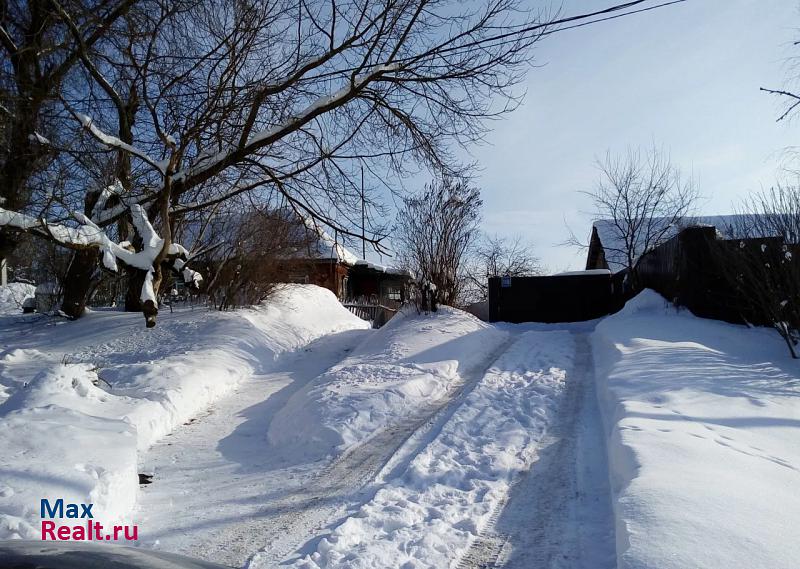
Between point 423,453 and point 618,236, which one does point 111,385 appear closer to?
point 423,453

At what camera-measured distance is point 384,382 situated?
916cm

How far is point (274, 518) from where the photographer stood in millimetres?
4512

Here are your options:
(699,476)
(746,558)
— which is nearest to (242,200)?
(699,476)

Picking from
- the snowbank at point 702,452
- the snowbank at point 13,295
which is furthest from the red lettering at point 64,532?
the snowbank at point 13,295

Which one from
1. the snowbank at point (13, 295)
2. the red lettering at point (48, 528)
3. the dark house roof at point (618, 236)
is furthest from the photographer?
the snowbank at point (13, 295)

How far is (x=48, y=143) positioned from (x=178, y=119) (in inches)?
77.4

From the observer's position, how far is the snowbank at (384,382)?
22.7 ft

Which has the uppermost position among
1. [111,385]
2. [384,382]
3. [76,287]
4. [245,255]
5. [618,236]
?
[618,236]

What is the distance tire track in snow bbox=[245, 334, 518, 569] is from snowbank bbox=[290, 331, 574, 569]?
0.14 meters

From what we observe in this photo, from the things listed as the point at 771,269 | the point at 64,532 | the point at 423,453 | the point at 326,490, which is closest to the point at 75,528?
the point at 64,532

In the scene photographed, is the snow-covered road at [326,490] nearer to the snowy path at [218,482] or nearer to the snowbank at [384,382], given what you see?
the snowy path at [218,482]

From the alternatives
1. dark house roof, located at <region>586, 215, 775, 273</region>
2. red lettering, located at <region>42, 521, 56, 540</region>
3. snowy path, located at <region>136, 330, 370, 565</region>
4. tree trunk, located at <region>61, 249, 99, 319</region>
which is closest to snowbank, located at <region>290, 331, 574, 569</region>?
snowy path, located at <region>136, 330, 370, 565</region>

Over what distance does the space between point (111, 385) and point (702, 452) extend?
25.2ft

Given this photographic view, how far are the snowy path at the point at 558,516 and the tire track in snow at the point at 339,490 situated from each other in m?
1.15
